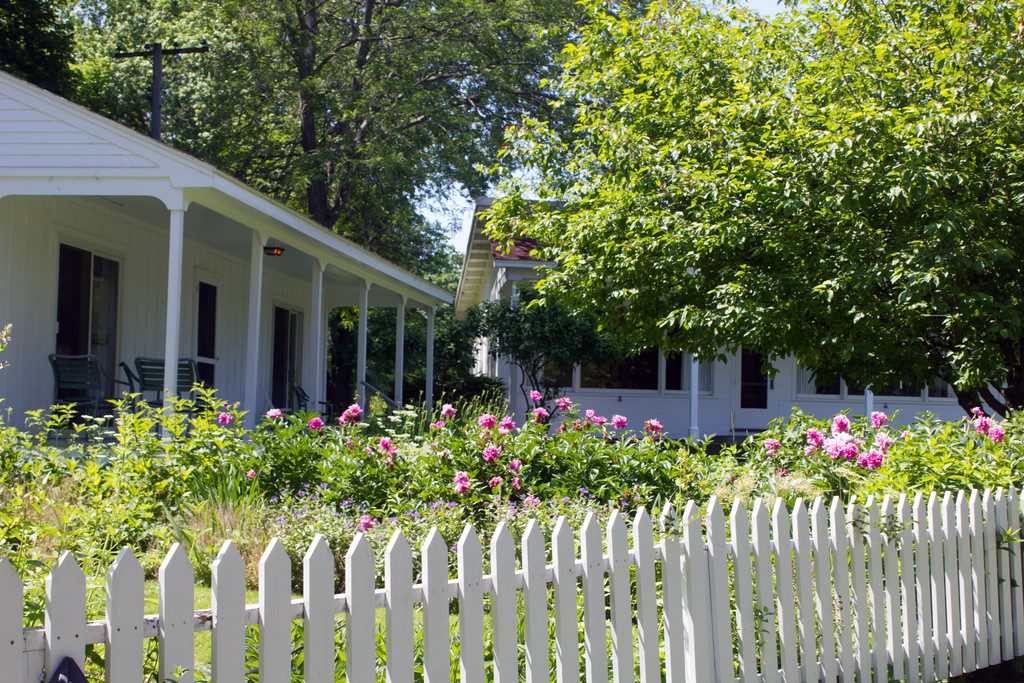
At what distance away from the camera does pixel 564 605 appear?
312 centimetres

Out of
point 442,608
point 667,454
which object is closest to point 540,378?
point 667,454

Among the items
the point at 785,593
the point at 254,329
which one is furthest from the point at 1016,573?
the point at 254,329

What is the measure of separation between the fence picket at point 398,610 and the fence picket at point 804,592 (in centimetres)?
178

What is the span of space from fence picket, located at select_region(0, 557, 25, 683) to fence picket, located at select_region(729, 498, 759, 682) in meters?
2.39

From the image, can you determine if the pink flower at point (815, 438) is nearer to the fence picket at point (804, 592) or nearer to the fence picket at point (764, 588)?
the fence picket at point (804, 592)

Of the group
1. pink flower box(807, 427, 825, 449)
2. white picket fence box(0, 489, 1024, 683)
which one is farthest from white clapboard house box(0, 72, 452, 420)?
white picket fence box(0, 489, 1024, 683)

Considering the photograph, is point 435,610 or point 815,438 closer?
point 435,610

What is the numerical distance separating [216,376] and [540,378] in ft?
20.2

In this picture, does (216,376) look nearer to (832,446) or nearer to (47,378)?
(47,378)

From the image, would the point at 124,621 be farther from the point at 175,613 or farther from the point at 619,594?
the point at 619,594

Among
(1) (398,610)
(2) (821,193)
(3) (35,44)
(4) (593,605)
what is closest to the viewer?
(1) (398,610)

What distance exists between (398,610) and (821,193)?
629cm

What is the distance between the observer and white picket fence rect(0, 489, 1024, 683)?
90.4 inches

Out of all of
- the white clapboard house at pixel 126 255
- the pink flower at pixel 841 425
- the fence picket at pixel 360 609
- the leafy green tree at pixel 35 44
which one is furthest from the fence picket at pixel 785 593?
the leafy green tree at pixel 35 44
